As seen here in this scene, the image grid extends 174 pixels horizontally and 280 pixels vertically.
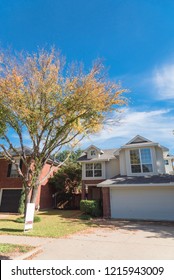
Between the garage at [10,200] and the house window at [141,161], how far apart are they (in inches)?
518

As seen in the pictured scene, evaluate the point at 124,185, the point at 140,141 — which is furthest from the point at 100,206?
the point at 140,141

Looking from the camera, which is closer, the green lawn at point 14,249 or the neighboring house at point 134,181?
the green lawn at point 14,249

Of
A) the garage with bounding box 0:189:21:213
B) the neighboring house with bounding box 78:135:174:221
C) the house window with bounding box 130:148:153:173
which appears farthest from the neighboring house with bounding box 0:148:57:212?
the house window with bounding box 130:148:153:173

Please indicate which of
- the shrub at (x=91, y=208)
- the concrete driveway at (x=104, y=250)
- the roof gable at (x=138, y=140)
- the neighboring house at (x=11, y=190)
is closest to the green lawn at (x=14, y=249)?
the concrete driveway at (x=104, y=250)

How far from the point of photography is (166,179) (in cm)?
1538

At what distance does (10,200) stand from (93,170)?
33.2 ft

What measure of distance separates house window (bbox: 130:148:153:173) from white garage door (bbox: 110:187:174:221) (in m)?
2.90

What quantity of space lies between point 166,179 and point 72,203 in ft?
42.7

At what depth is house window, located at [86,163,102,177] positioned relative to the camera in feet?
70.3

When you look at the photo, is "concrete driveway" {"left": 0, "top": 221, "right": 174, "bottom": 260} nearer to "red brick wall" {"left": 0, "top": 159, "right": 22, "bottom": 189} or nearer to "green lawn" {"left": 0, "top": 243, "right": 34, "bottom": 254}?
"green lawn" {"left": 0, "top": 243, "right": 34, "bottom": 254}

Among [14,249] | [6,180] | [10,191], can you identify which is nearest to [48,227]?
[14,249]

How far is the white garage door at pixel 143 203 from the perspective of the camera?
14742 millimetres

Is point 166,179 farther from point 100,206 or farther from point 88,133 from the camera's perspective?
point 88,133

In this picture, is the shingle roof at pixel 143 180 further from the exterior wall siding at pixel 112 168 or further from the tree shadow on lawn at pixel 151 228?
the tree shadow on lawn at pixel 151 228
